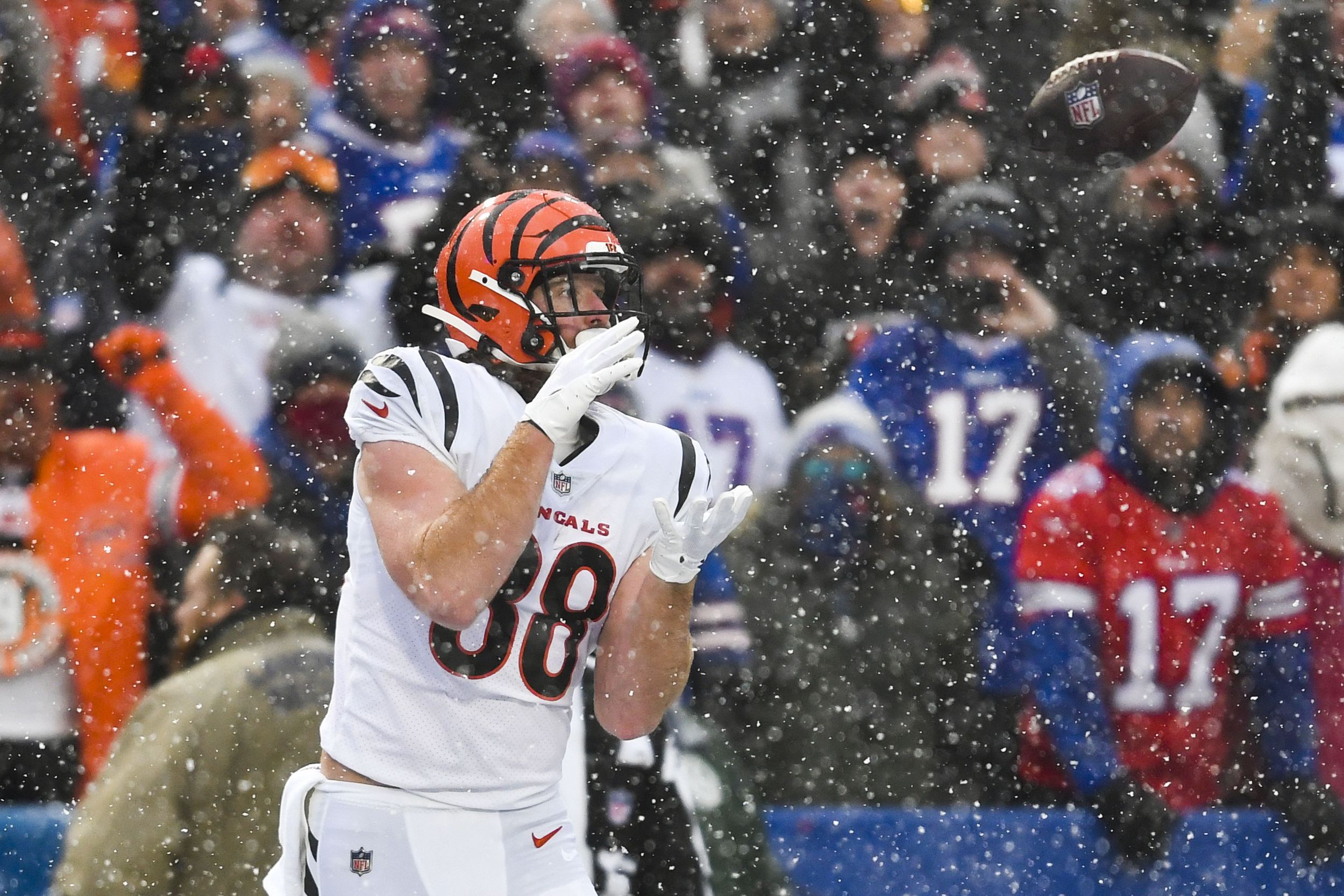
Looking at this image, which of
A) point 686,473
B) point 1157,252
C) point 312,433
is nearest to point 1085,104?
point 1157,252

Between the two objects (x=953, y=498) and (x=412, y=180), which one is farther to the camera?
(x=412, y=180)

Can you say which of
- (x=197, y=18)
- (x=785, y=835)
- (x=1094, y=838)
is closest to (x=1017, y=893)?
(x=1094, y=838)

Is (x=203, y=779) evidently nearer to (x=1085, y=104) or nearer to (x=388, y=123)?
(x=388, y=123)

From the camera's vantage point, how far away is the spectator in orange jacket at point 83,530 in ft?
14.1

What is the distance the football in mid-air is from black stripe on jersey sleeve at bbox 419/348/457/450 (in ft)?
10.1

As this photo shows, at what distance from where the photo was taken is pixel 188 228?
487cm

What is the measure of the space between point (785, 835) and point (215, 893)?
147 cm

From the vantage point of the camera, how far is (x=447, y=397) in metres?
2.29

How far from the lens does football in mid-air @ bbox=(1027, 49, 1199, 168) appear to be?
474cm

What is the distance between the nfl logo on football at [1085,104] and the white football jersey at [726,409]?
4.12ft

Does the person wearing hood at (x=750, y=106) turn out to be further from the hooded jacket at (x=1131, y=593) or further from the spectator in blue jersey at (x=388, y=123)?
the hooded jacket at (x=1131, y=593)

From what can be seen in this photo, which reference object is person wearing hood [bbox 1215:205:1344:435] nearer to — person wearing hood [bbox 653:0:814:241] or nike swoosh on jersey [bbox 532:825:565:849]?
person wearing hood [bbox 653:0:814:241]

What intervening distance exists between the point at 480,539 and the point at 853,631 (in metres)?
2.58

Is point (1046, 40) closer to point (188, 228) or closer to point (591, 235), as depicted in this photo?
point (188, 228)
